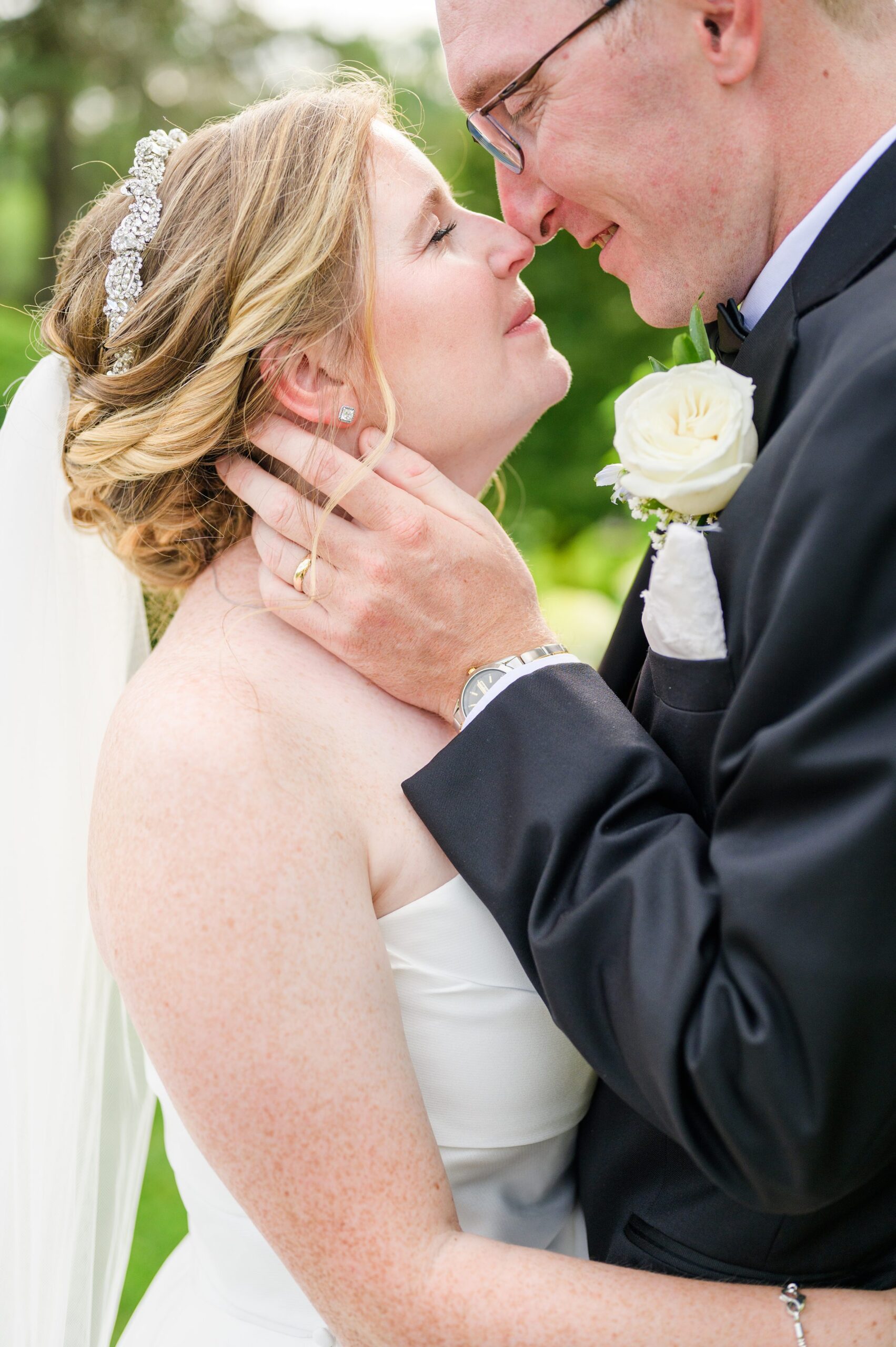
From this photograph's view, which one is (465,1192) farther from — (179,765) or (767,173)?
(767,173)

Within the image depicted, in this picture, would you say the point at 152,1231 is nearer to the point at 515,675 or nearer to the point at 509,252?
the point at 515,675

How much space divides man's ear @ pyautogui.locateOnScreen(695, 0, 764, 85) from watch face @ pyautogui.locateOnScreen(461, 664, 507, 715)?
1.11m

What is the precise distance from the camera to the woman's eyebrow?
2.24m

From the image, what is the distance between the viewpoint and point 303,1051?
1.69m

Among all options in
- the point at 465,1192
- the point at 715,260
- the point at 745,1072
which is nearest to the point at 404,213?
the point at 715,260

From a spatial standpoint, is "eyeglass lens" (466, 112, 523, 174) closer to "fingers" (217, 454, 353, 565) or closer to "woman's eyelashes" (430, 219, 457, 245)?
"woman's eyelashes" (430, 219, 457, 245)

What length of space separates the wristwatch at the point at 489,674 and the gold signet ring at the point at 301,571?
0.37 meters

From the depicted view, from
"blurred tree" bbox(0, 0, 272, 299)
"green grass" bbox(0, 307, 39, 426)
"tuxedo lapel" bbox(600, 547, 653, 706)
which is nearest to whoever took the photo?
"tuxedo lapel" bbox(600, 547, 653, 706)

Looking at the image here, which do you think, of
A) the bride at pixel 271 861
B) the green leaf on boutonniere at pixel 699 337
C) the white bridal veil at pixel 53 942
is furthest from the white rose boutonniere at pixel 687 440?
the white bridal veil at pixel 53 942

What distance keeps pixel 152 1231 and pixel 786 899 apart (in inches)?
155

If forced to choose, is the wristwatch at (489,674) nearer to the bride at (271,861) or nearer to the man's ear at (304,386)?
the bride at (271,861)

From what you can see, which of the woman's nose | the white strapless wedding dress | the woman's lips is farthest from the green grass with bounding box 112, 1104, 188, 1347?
the woman's nose

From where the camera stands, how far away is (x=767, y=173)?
6.60ft

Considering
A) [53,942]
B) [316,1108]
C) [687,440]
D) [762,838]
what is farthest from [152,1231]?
[687,440]
